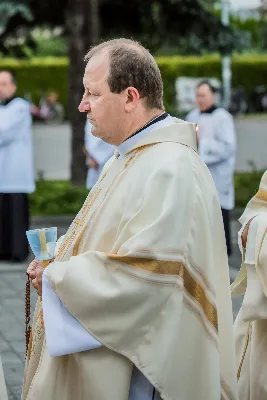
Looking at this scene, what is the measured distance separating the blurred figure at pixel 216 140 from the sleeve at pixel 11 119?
1.88 m

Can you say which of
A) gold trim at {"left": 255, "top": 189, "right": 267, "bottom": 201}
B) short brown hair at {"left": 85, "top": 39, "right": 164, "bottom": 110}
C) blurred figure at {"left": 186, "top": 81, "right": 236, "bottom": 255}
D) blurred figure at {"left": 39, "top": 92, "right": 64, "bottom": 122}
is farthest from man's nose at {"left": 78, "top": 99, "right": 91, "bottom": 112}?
blurred figure at {"left": 39, "top": 92, "right": 64, "bottom": 122}

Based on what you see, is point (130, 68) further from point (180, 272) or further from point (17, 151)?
point (17, 151)

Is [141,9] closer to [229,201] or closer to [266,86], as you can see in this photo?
[229,201]

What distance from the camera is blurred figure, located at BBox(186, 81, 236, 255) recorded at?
11102 millimetres

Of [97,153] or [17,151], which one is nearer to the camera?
[17,151]

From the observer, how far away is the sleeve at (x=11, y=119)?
10641 mm

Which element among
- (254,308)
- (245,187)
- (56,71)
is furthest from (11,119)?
(56,71)

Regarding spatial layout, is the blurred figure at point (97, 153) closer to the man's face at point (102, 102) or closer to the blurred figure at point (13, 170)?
the blurred figure at point (13, 170)

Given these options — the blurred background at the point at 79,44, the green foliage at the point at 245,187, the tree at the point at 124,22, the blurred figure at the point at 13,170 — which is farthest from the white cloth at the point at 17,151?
the tree at the point at 124,22

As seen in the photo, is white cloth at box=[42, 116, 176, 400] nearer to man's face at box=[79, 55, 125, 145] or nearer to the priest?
the priest

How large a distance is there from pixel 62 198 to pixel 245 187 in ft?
10.8

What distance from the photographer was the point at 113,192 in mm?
3719

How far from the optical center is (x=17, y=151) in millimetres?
10852

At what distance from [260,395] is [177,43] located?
12.4m
